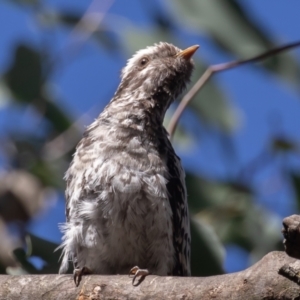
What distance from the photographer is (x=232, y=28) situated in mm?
5090

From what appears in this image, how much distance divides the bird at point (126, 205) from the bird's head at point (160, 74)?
35 centimetres

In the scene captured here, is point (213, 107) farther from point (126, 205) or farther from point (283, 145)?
point (126, 205)

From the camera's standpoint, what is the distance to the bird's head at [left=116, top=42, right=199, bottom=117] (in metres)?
4.65

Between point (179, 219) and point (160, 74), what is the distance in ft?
3.13

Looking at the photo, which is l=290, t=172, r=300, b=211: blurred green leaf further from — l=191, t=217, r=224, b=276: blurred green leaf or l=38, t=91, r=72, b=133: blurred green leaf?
l=38, t=91, r=72, b=133: blurred green leaf

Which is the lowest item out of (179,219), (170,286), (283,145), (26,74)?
(170,286)

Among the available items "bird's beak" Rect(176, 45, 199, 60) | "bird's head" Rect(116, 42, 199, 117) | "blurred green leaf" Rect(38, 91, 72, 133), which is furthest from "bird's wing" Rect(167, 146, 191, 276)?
"blurred green leaf" Rect(38, 91, 72, 133)

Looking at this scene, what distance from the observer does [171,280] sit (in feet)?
10.1

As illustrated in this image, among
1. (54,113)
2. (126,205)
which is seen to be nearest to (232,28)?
(54,113)

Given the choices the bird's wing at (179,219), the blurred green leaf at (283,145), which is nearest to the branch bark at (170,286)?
the bird's wing at (179,219)

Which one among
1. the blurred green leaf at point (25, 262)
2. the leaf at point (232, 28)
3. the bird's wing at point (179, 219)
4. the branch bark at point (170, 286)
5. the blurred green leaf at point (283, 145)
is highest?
the leaf at point (232, 28)

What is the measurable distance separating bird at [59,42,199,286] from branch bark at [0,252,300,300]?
0.54 metres

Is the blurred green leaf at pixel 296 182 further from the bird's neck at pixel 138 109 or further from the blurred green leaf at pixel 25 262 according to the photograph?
the blurred green leaf at pixel 25 262

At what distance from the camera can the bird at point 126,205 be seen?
3936 mm
